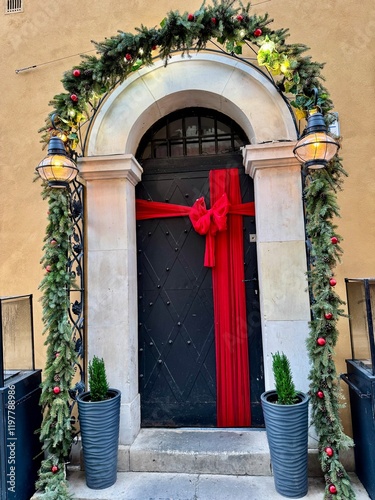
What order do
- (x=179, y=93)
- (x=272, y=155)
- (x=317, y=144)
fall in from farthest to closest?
(x=179, y=93) → (x=272, y=155) → (x=317, y=144)

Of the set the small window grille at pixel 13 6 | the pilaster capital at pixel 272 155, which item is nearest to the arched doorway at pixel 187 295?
the pilaster capital at pixel 272 155

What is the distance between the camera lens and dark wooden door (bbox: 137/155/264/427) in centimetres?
419

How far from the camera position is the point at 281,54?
3330 millimetres

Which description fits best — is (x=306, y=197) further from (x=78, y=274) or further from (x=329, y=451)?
(x=78, y=274)

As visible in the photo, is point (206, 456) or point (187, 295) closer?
point (206, 456)

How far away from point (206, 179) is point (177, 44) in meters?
1.52

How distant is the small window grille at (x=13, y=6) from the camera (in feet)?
15.0

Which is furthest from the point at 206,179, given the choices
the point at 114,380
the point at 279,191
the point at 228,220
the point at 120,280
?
the point at 114,380

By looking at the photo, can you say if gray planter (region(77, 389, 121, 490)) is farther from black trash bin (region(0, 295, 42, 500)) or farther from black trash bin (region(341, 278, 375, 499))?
black trash bin (region(341, 278, 375, 499))

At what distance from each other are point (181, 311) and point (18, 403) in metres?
1.96

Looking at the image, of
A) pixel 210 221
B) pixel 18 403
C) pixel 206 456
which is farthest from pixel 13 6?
pixel 206 456

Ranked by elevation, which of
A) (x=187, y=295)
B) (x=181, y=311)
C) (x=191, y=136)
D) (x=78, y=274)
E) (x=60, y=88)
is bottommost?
(x=181, y=311)

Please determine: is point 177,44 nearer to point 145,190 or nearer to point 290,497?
point 145,190

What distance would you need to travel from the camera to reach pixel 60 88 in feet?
14.3
